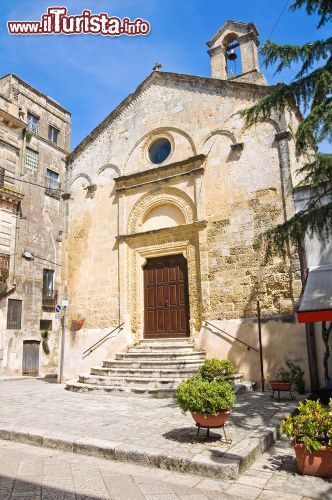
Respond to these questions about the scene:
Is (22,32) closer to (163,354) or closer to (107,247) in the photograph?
(107,247)

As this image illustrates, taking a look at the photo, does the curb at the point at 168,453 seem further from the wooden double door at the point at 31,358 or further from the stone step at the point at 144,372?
the wooden double door at the point at 31,358

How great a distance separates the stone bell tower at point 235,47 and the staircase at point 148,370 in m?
8.58

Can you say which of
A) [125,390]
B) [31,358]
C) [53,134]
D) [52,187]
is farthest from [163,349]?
[53,134]

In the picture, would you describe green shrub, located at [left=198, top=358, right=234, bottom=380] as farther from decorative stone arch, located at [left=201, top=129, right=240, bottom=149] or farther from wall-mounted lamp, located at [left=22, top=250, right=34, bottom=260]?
wall-mounted lamp, located at [left=22, top=250, right=34, bottom=260]

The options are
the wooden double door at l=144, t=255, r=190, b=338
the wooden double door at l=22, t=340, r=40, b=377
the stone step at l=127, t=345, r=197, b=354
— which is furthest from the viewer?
the wooden double door at l=22, t=340, r=40, b=377

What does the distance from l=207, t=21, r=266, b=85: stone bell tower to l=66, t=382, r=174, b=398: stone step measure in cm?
955

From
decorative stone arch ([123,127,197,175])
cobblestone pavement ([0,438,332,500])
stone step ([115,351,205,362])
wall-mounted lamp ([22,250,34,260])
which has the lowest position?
cobblestone pavement ([0,438,332,500])

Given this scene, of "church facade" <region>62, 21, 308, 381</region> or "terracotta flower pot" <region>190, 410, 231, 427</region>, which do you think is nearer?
"terracotta flower pot" <region>190, 410, 231, 427</region>

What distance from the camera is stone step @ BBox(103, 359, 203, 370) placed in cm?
1019

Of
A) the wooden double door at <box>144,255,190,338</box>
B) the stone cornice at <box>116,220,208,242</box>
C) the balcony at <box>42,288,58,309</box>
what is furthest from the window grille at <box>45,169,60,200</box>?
the wooden double door at <box>144,255,190,338</box>

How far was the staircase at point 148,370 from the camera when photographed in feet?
31.3

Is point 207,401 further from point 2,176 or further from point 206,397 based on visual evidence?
point 2,176

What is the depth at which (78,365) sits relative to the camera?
12.9 meters

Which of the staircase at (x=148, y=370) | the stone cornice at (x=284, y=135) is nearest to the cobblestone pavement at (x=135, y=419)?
the staircase at (x=148, y=370)
